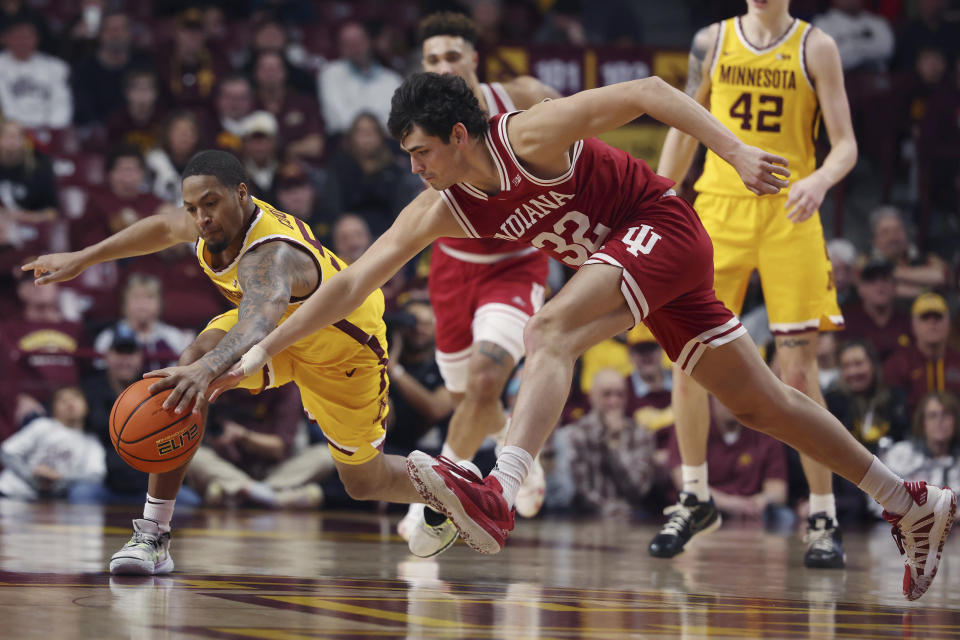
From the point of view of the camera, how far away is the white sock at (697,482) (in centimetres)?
627

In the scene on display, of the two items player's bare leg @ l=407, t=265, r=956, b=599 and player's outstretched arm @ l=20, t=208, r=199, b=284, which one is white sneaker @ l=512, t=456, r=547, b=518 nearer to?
player's bare leg @ l=407, t=265, r=956, b=599

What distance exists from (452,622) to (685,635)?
0.67 metres

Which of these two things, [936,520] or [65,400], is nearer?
[936,520]

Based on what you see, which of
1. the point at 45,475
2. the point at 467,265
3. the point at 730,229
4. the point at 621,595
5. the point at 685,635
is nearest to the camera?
the point at 685,635

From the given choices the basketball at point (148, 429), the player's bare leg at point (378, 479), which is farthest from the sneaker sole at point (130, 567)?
the player's bare leg at point (378, 479)

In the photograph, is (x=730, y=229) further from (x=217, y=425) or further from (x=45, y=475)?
(x=45, y=475)

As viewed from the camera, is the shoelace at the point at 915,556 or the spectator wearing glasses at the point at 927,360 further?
the spectator wearing glasses at the point at 927,360

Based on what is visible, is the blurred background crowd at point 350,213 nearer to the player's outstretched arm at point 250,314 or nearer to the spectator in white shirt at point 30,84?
the spectator in white shirt at point 30,84

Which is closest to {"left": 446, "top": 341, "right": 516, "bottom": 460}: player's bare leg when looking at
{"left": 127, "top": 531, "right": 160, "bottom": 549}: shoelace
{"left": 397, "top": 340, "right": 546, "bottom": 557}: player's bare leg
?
{"left": 397, "top": 340, "right": 546, "bottom": 557}: player's bare leg

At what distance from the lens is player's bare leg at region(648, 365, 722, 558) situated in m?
6.19

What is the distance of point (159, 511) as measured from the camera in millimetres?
4992

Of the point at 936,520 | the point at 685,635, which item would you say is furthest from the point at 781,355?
the point at 685,635

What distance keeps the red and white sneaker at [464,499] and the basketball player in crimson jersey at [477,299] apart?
215 centimetres

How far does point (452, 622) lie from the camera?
3.84 m
